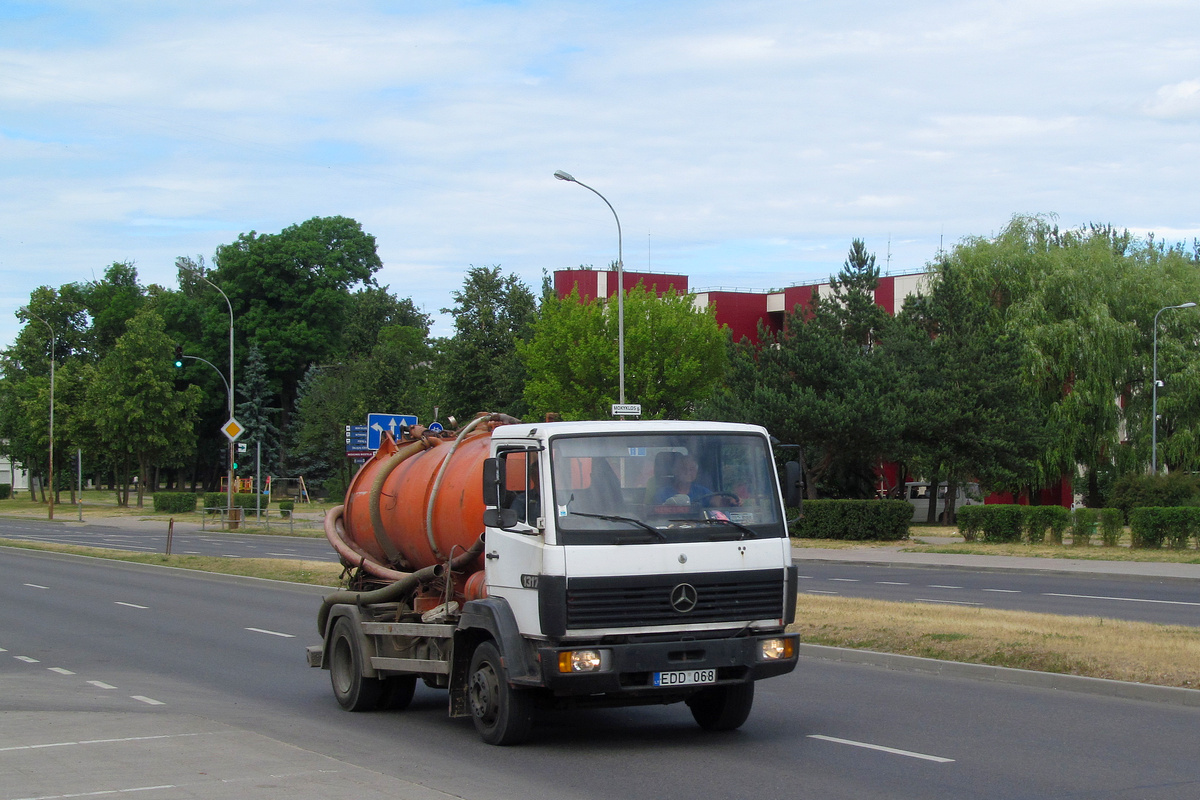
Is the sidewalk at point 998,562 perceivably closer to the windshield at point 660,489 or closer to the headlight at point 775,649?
the headlight at point 775,649

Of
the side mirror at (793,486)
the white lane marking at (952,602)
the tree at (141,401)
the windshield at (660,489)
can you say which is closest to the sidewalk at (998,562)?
the white lane marking at (952,602)

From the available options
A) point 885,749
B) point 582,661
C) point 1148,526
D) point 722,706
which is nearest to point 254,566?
point 722,706

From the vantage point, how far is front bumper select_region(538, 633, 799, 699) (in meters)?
8.08

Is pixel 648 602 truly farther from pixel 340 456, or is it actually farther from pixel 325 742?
pixel 340 456

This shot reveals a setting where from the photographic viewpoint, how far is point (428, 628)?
9750 millimetres

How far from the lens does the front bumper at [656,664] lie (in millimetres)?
8078

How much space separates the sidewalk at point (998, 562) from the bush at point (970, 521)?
2.12 meters

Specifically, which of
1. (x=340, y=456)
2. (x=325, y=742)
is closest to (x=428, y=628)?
(x=325, y=742)

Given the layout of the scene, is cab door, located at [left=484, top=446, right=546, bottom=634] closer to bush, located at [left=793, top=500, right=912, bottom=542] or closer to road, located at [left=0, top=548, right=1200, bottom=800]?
road, located at [left=0, top=548, right=1200, bottom=800]

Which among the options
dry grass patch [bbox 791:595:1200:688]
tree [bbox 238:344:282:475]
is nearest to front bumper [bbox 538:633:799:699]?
dry grass patch [bbox 791:595:1200:688]

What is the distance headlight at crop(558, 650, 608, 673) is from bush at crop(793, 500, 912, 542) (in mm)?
30564

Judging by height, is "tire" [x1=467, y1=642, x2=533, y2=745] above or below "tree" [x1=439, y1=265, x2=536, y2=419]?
below

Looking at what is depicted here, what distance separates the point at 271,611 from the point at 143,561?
12458 mm

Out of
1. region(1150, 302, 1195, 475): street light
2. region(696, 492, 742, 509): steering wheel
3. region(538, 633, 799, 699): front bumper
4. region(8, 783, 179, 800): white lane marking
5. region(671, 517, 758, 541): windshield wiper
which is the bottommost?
region(8, 783, 179, 800): white lane marking
